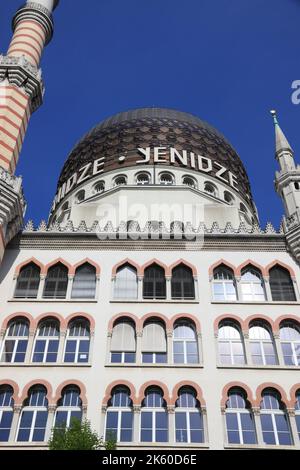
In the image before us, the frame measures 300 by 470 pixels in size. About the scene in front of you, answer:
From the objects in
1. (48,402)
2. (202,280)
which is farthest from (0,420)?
(202,280)

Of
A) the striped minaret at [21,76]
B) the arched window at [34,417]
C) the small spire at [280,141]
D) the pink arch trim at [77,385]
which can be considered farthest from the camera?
the small spire at [280,141]

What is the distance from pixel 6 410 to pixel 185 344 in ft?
23.8

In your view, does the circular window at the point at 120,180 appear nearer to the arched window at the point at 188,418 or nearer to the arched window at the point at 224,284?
the arched window at the point at 224,284

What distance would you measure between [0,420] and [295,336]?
468 inches

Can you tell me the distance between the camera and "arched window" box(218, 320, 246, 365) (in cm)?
2039

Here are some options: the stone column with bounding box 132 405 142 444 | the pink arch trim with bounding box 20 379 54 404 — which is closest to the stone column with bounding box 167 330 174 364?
the stone column with bounding box 132 405 142 444

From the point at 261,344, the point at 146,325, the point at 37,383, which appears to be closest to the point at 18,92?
the point at 146,325

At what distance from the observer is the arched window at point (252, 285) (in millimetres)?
22375

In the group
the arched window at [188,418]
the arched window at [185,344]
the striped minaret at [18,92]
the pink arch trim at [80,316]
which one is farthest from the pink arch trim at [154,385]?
the striped minaret at [18,92]

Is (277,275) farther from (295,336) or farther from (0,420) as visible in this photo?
(0,420)

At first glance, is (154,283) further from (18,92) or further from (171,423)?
(18,92)

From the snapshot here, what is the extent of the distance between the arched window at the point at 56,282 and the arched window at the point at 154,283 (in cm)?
354

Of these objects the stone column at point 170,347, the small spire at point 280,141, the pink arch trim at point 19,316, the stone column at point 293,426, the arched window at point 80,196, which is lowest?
the stone column at point 293,426
